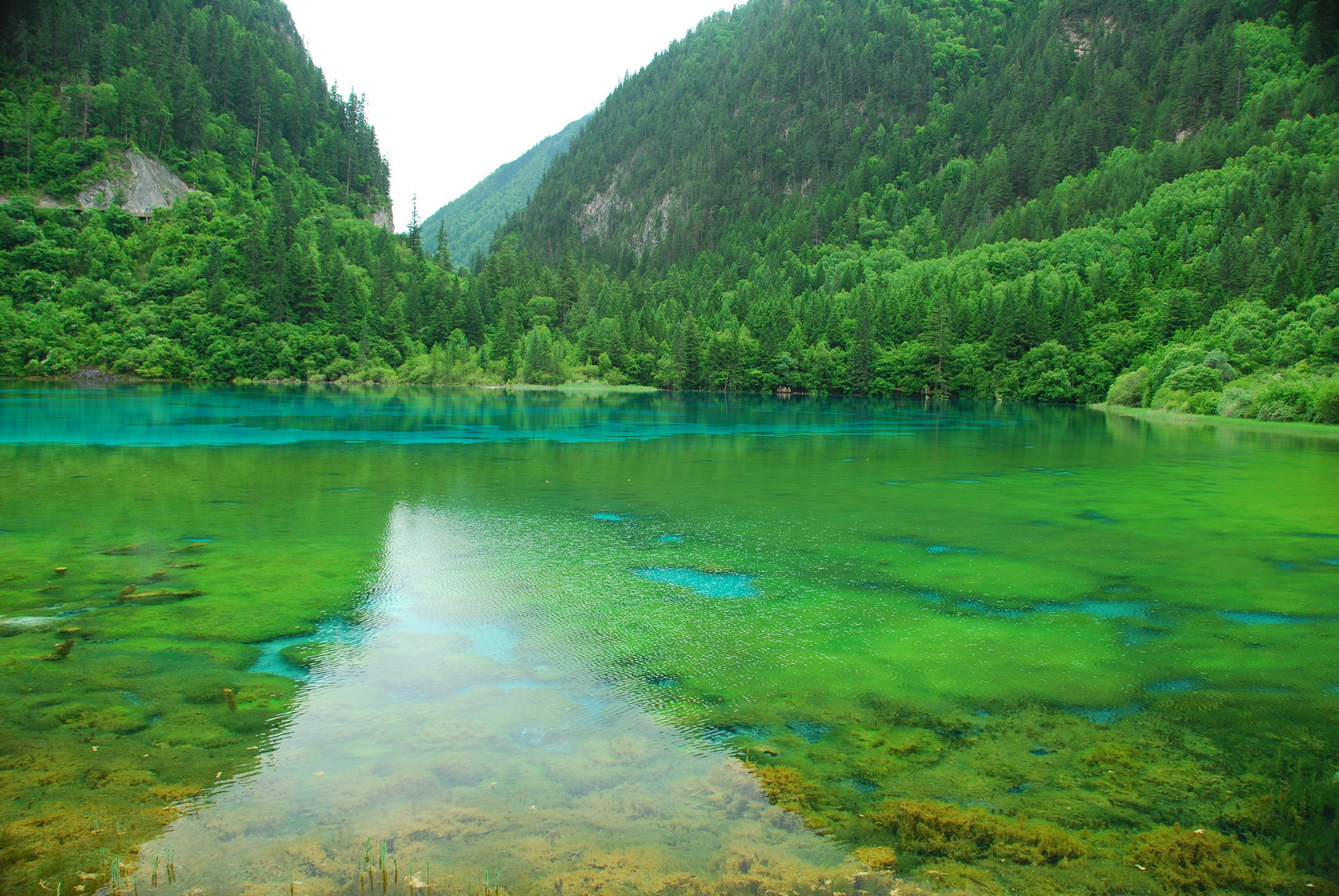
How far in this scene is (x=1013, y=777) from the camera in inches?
284

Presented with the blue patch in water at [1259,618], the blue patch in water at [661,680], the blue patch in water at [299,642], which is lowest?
the blue patch in water at [661,680]

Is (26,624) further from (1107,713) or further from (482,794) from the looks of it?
(1107,713)

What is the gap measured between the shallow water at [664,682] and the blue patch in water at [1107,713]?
4 cm

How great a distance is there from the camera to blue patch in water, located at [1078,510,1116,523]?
20.3 meters

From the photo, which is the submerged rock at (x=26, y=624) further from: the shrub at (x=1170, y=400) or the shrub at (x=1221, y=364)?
the shrub at (x=1221, y=364)

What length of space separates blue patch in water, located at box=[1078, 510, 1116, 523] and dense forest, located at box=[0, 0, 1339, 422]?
50.0m

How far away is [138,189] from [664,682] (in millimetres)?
153246

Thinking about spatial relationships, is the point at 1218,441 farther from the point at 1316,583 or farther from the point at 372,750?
the point at 372,750

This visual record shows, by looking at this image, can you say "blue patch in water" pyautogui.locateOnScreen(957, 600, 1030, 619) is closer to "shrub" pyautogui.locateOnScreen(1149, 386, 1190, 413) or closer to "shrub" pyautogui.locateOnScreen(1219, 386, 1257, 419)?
"shrub" pyautogui.locateOnScreen(1219, 386, 1257, 419)

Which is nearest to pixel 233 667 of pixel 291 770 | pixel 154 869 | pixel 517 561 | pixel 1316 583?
pixel 291 770

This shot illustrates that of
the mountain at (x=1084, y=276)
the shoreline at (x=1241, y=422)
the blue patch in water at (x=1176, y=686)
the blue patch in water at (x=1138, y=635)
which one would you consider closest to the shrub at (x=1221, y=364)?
the mountain at (x=1084, y=276)

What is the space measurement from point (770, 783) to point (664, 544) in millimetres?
9723

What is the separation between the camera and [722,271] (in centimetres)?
18938

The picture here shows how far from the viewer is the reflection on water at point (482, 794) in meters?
5.82
